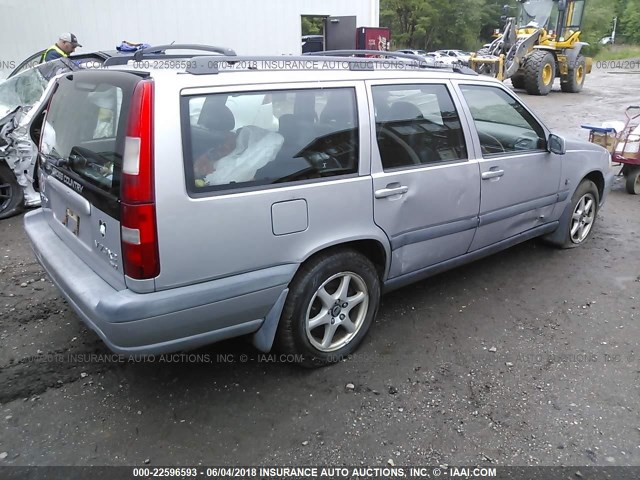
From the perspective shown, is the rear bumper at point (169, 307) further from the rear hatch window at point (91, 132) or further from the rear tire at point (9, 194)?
the rear tire at point (9, 194)

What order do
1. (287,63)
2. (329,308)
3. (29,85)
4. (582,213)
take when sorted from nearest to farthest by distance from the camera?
(287,63)
(329,308)
(582,213)
(29,85)

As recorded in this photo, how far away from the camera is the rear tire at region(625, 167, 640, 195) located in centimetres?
666

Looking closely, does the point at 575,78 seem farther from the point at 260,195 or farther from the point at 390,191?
the point at 260,195

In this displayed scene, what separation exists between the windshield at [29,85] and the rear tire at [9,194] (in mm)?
894

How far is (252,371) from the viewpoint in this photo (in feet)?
10.1

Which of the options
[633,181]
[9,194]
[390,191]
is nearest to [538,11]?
[633,181]

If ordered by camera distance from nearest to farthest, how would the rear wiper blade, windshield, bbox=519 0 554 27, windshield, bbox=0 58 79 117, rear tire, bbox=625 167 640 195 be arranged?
the rear wiper blade < windshield, bbox=0 58 79 117 < rear tire, bbox=625 167 640 195 < windshield, bbox=519 0 554 27

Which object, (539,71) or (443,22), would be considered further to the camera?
(443,22)

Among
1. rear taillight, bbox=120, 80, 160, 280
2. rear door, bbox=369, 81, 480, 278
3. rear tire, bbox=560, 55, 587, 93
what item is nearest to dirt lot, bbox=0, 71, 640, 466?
rear door, bbox=369, 81, 480, 278

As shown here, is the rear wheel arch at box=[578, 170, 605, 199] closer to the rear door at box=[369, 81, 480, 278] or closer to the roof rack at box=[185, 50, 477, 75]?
the rear door at box=[369, 81, 480, 278]

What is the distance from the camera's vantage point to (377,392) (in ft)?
9.48

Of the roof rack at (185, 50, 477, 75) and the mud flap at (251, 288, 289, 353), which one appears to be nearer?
the roof rack at (185, 50, 477, 75)

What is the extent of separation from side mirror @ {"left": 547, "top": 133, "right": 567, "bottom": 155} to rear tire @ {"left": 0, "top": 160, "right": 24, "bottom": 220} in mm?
5531

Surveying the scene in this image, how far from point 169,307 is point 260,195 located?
2.24 feet
